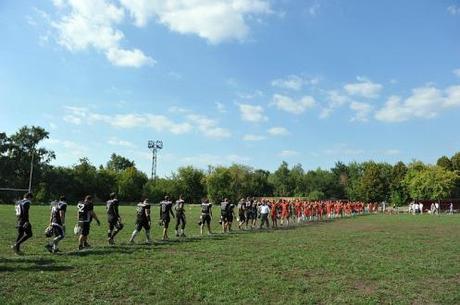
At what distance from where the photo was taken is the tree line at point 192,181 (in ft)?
354

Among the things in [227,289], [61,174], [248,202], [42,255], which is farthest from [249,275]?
[61,174]

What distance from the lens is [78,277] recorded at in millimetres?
13297

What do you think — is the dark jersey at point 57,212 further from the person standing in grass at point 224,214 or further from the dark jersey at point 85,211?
the person standing in grass at point 224,214

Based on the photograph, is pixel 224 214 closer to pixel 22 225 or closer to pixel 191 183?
pixel 22 225

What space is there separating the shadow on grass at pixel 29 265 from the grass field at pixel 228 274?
0.03 m

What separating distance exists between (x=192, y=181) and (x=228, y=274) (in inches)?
4830

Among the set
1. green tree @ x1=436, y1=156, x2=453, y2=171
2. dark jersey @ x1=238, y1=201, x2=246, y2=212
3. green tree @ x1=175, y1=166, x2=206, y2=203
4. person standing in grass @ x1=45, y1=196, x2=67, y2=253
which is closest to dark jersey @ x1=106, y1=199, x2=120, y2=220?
person standing in grass @ x1=45, y1=196, x2=67, y2=253

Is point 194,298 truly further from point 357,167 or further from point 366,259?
point 357,167

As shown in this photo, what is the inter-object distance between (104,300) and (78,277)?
2777 mm

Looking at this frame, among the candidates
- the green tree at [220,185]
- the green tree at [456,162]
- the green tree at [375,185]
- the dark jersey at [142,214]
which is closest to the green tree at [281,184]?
the green tree at [220,185]

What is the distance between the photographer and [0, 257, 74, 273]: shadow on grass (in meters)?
14.4

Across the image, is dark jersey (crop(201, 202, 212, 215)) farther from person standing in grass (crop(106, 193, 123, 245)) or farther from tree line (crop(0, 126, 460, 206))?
tree line (crop(0, 126, 460, 206))

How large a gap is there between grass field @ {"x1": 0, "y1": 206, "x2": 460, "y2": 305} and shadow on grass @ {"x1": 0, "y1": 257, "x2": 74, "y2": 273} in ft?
0.09

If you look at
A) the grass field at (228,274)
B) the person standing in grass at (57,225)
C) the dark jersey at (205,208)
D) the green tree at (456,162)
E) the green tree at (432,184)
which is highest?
the green tree at (456,162)
